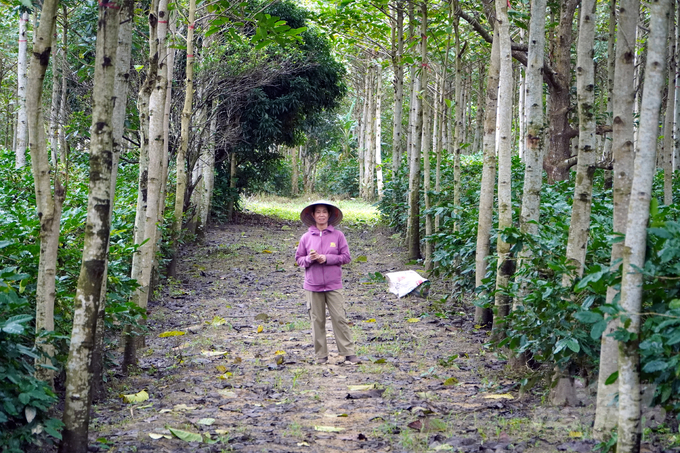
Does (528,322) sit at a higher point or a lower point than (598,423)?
higher

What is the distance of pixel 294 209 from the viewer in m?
27.0

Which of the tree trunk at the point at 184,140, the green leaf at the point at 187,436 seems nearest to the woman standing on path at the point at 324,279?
the green leaf at the point at 187,436

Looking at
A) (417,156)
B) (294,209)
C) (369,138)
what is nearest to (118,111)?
(417,156)

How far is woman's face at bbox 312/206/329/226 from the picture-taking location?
638cm

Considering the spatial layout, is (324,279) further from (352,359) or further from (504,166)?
(504,166)

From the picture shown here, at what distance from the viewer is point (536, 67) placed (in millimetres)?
5414

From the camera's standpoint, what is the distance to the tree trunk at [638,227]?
2877 millimetres

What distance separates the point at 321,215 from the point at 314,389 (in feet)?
5.94

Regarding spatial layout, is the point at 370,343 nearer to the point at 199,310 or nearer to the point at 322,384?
the point at 322,384

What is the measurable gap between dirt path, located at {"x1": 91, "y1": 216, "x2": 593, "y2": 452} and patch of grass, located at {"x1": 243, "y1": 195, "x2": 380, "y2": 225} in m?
9.39

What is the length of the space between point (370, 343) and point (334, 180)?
32.5 metres


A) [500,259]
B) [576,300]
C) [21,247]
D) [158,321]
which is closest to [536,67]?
[500,259]

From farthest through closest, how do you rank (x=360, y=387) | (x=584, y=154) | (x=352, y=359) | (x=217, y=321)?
1. (x=217, y=321)
2. (x=352, y=359)
3. (x=360, y=387)
4. (x=584, y=154)

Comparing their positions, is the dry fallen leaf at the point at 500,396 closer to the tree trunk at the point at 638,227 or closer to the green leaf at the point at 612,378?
the green leaf at the point at 612,378
